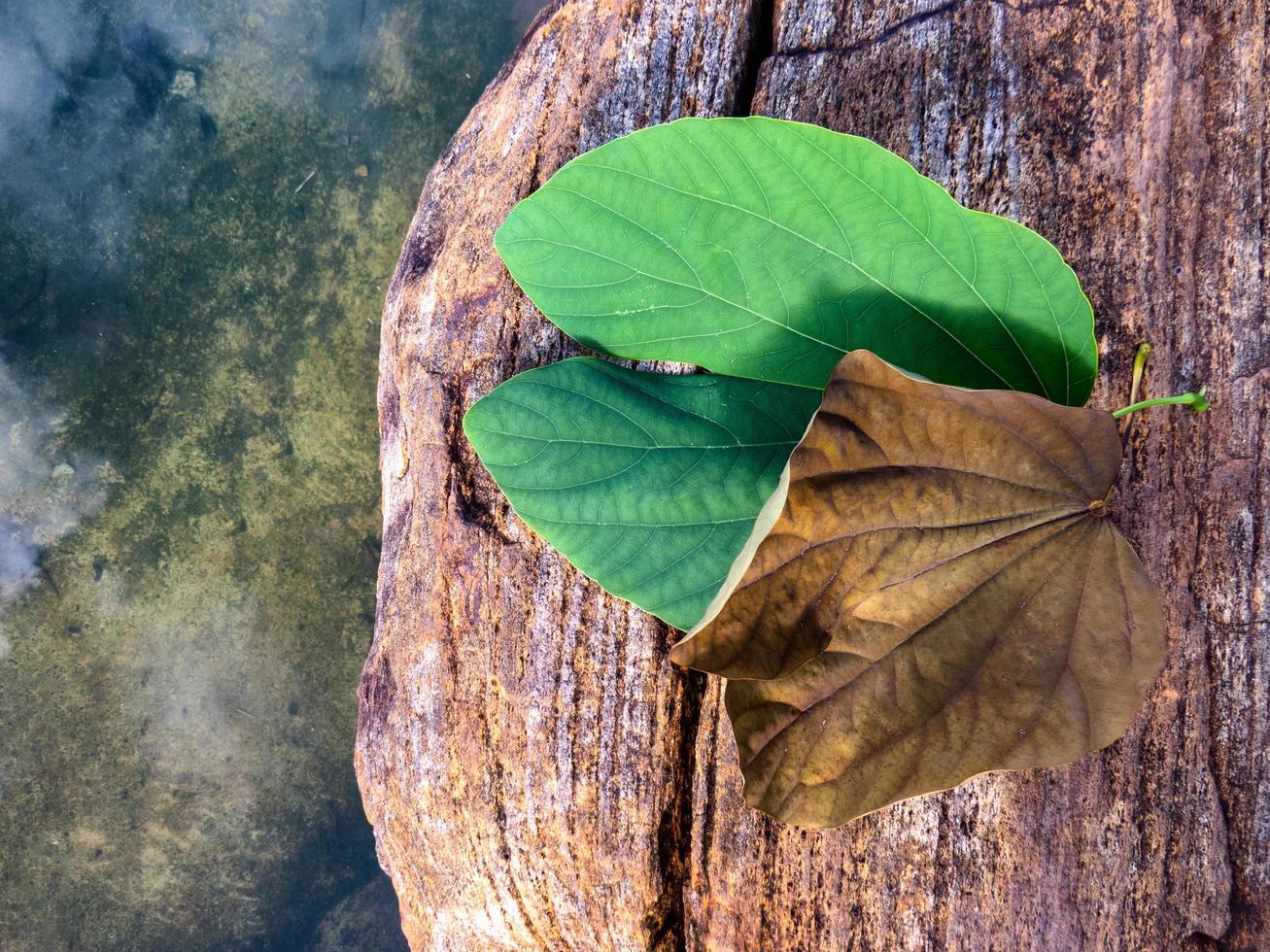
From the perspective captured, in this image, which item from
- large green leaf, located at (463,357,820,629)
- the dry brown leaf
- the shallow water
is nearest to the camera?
the dry brown leaf

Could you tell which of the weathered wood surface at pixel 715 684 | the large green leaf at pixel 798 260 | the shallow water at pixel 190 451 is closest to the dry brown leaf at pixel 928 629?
the large green leaf at pixel 798 260

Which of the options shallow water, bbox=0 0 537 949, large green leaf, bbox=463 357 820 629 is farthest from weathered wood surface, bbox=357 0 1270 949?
shallow water, bbox=0 0 537 949

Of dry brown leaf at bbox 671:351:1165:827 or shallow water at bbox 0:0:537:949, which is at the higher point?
dry brown leaf at bbox 671:351:1165:827

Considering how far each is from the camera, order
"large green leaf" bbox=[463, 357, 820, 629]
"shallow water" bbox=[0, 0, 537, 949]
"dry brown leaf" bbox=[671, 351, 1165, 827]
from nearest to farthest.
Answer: "dry brown leaf" bbox=[671, 351, 1165, 827] < "large green leaf" bbox=[463, 357, 820, 629] < "shallow water" bbox=[0, 0, 537, 949]

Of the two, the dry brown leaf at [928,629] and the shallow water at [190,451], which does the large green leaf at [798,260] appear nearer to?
the dry brown leaf at [928,629]

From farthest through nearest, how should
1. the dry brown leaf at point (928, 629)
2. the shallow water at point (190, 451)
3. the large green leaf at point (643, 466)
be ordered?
1. the shallow water at point (190, 451)
2. the large green leaf at point (643, 466)
3. the dry brown leaf at point (928, 629)

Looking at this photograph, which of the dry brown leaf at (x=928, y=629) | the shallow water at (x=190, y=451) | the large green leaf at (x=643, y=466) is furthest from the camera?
the shallow water at (x=190, y=451)

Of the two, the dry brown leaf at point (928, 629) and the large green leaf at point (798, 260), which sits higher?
the large green leaf at point (798, 260)

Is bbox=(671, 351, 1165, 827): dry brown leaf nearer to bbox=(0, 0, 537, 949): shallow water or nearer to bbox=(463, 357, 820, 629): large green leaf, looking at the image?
bbox=(463, 357, 820, 629): large green leaf
